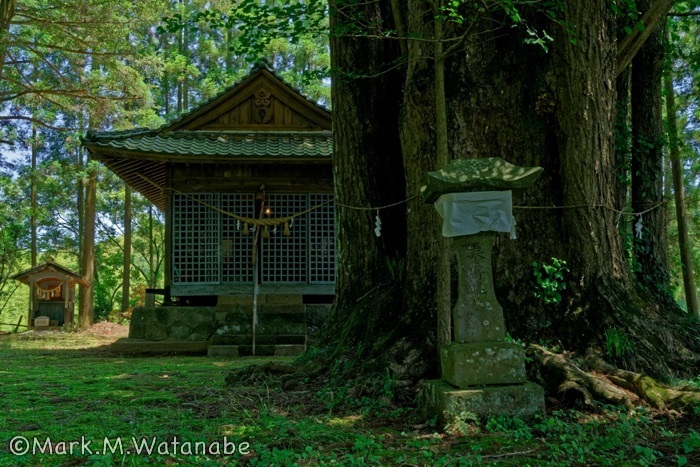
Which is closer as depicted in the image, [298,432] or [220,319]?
[298,432]

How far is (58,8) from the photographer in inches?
516

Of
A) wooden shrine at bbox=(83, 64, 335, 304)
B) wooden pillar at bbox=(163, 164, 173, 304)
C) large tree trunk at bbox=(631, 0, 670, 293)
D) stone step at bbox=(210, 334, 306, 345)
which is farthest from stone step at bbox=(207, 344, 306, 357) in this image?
large tree trunk at bbox=(631, 0, 670, 293)

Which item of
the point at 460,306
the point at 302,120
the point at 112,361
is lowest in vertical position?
the point at 112,361

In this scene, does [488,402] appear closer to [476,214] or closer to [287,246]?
[476,214]

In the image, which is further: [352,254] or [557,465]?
[352,254]

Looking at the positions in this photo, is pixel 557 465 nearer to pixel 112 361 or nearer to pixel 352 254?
pixel 352 254

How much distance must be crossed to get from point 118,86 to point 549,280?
1403cm

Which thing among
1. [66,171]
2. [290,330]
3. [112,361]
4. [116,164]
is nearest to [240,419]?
[112,361]

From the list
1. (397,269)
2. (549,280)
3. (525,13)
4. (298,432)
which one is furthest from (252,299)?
(298,432)

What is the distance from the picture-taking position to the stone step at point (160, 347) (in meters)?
10.3

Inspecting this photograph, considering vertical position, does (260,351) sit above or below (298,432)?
A: below

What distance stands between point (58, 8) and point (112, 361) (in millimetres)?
8808

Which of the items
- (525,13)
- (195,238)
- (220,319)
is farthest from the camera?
(195,238)

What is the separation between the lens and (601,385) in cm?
381
